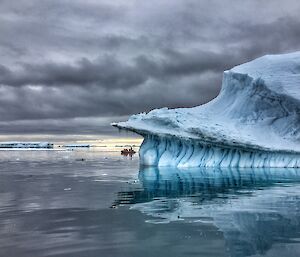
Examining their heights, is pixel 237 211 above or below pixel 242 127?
below

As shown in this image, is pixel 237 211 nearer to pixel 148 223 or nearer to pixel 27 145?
pixel 148 223

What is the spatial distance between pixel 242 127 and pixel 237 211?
921 inches

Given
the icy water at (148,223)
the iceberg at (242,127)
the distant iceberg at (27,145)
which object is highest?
the distant iceberg at (27,145)

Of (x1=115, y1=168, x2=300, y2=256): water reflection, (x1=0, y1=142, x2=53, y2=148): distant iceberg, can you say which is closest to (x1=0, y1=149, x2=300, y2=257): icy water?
(x1=115, y1=168, x2=300, y2=256): water reflection

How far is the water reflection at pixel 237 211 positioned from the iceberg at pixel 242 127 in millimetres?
13454

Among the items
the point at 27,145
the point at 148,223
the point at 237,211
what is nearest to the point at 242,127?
the point at 237,211

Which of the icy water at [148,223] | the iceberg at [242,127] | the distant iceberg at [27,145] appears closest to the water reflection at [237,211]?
the icy water at [148,223]

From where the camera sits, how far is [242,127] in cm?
3359

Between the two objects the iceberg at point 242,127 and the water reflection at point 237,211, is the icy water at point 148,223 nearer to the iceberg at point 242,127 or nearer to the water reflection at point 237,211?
the water reflection at point 237,211

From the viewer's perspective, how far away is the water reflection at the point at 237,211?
7.44m

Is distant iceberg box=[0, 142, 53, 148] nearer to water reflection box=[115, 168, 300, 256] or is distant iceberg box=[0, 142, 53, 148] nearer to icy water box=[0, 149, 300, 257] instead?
water reflection box=[115, 168, 300, 256]

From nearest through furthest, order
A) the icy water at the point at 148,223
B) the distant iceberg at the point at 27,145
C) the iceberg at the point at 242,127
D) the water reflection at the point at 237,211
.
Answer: the icy water at the point at 148,223, the water reflection at the point at 237,211, the iceberg at the point at 242,127, the distant iceberg at the point at 27,145

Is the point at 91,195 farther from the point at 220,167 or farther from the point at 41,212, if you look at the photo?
the point at 220,167

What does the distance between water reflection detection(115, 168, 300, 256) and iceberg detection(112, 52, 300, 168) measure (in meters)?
13.5
